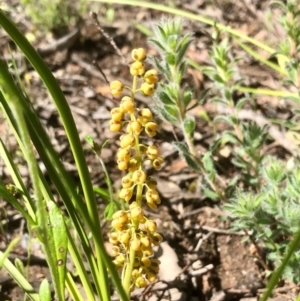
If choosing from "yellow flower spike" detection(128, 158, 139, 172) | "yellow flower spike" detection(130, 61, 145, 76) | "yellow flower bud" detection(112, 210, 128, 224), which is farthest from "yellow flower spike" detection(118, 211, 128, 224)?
"yellow flower spike" detection(130, 61, 145, 76)

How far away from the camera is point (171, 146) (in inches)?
99.0

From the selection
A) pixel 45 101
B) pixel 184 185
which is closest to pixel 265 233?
pixel 184 185

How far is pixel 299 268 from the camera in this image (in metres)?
1.66

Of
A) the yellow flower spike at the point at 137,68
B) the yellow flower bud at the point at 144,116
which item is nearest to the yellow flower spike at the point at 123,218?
the yellow flower bud at the point at 144,116

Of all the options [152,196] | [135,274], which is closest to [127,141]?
[152,196]

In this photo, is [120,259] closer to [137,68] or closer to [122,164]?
[122,164]

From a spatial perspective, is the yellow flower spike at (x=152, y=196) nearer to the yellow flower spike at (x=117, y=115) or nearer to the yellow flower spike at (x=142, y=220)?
the yellow flower spike at (x=142, y=220)

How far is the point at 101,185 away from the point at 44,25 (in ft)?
3.61

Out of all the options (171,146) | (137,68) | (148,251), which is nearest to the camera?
(137,68)

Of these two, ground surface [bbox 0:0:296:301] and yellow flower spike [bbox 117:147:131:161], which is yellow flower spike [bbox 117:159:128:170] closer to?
yellow flower spike [bbox 117:147:131:161]

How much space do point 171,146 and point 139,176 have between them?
1.22m

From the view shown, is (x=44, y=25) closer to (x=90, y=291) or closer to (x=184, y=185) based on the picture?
(x=184, y=185)

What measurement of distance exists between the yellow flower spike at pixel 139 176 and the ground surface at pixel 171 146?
66 centimetres

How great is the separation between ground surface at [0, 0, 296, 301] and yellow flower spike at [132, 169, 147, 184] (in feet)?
2.17
